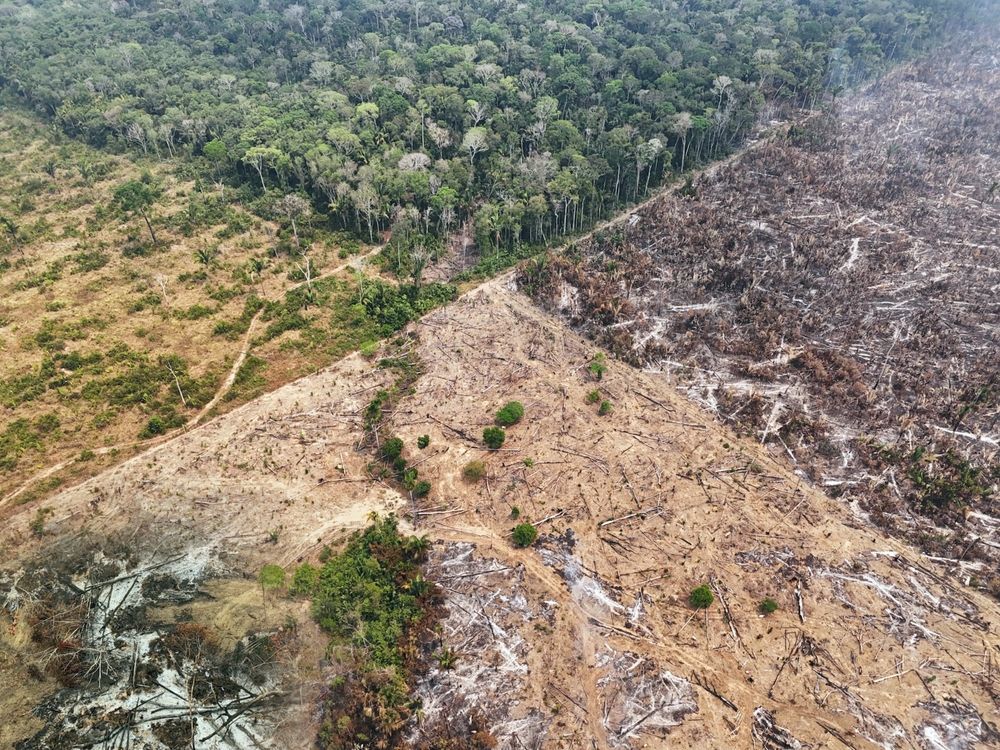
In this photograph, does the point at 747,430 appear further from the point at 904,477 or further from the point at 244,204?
the point at 244,204

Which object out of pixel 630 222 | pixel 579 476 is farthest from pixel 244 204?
pixel 579 476

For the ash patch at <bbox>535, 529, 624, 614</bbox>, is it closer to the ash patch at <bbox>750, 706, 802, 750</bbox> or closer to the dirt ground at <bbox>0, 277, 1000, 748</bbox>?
the dirt ground at <bbox>0, 277, 1000, 748</bbox>

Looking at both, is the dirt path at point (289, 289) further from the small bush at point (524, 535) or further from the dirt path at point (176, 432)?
the small bush at point (524, 535)

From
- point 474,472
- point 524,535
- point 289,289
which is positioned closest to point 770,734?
point 524,535

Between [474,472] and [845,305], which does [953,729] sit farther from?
[845,305]

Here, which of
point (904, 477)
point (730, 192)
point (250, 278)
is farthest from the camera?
point (730, 192)
